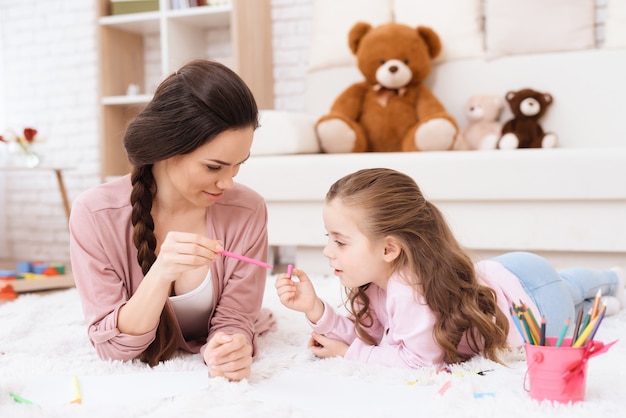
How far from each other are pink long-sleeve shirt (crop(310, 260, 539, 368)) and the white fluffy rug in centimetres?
4

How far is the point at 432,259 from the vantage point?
1.25 meters

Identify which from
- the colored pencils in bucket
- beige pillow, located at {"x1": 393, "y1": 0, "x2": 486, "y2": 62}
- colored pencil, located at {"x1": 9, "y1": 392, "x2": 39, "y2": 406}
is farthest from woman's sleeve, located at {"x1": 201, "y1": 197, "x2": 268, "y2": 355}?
beige pillow, located at {"x1": 393, "y1": 0, "x2": 486, "y2": 62}

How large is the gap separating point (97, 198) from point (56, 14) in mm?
2827

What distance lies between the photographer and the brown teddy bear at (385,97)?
2.68 m

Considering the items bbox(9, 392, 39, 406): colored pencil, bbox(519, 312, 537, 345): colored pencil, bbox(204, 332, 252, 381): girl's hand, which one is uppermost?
bbox(519, 312, 537, 345): colored pencil

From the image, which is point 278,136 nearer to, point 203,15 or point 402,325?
point 203,15

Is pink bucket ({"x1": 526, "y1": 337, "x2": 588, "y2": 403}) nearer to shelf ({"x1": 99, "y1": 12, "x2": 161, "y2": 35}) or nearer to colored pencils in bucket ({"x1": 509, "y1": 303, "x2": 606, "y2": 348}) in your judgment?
colored pencils in bucket ({"x1": 509, "y1": 303, "x2": 606, "y2": 348})

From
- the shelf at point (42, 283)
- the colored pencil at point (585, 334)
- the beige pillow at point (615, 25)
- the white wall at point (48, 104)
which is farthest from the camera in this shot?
the white wall at point (48, 104)

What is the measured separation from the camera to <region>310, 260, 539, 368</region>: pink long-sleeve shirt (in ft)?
4.05

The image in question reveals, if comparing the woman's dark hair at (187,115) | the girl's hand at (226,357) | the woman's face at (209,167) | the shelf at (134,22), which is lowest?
the girl's hand at (226,357)

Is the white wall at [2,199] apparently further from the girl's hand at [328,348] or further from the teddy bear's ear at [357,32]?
the girl's hand at [328,348]

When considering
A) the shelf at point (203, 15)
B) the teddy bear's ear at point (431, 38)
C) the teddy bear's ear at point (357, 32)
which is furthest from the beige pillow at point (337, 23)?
the shelf at point (203, 15)

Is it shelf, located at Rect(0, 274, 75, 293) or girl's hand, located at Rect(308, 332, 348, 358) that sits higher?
girl's hand, located at Rect(308, 332, 348, 358)

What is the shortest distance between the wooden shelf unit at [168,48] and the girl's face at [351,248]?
196cm
